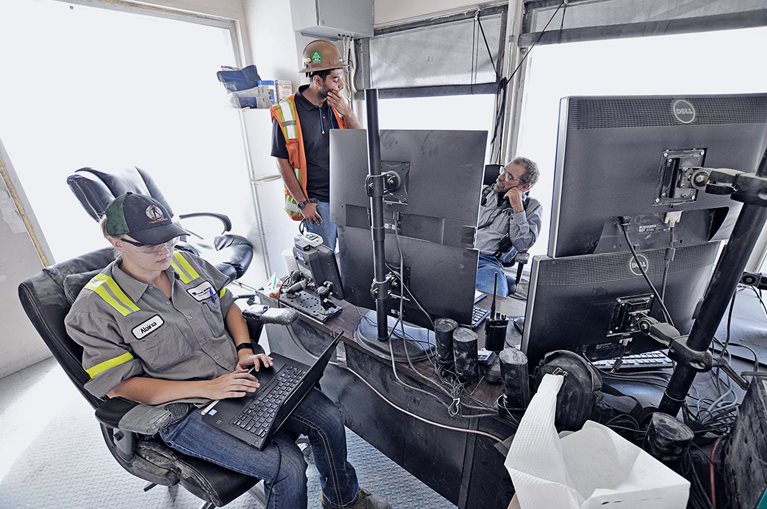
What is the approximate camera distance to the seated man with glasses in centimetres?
197

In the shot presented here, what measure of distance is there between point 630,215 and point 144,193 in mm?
2680

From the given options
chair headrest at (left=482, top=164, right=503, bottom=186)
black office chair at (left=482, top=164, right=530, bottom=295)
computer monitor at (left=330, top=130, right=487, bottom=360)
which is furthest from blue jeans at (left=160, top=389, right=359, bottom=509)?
chair headrest at (left=482, top=164, right=503, bottom=186)

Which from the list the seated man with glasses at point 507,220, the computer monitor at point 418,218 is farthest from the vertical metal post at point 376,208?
the seated man with glasses at point 507,220

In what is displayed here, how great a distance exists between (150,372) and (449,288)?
0.99 meters

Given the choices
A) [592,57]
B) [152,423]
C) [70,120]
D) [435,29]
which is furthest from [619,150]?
[70,120]

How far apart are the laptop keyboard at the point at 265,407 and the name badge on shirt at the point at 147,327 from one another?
38 cm

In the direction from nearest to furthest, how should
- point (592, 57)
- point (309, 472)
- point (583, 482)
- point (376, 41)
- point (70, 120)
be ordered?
point (583, 482) → point (309, 472) → point (592, 57) → point (70, 120) → point (376, 41)

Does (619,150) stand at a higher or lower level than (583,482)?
higher

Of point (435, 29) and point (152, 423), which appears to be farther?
point (435, 29)

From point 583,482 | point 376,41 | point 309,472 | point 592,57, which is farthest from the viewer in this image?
point 376,41

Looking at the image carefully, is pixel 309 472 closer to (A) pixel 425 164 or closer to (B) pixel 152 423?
(B) pixel 152 423

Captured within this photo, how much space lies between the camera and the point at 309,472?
5.27 feet

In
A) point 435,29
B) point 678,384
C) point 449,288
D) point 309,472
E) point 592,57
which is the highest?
point 435,29

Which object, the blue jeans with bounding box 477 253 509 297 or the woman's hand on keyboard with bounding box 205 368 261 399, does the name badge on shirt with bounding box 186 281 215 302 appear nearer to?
the woman's hand on keyboard with bounding box 205 368 261 399
